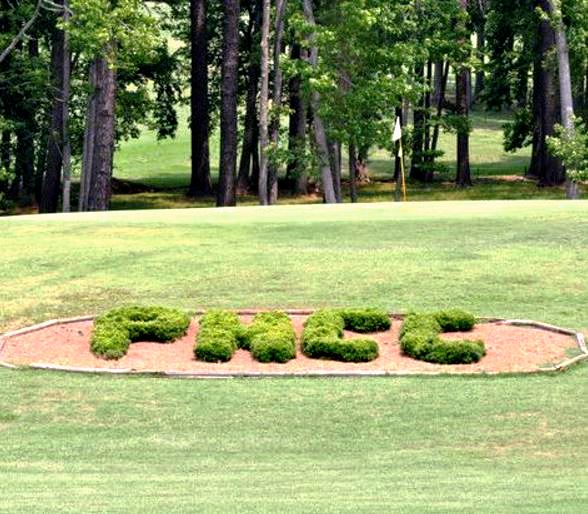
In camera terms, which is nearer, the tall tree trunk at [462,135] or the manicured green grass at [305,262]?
the manicured green grass at [305,262]

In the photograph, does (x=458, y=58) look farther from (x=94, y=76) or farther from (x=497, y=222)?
(x=497, y=222)

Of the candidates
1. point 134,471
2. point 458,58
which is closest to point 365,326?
point 134,471

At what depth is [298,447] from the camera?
12.7 metres

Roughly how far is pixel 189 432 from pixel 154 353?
3.22 metres

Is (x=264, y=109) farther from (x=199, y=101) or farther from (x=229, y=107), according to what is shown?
(x=199, y=101)

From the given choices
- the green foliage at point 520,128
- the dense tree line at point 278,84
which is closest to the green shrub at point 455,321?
the dense tree line at point 278,84

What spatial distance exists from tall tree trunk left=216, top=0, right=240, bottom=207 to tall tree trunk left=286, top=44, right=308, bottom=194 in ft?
6.99

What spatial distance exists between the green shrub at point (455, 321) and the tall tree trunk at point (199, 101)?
1375 inches

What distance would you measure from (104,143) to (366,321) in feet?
80.7

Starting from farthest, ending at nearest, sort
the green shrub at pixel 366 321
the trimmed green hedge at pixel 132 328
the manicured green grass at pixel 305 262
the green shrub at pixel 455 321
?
the manicured green grass at pixel 305 262, the green shrub at pixel 366 321, the green shrub at pixel 455 321, the trimmed green hedge at pixel 132 328

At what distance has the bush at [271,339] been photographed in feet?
52.3

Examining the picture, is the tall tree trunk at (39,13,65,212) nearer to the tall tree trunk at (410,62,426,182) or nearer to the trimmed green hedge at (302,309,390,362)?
the tall tree trunk at (410,62,426,182)

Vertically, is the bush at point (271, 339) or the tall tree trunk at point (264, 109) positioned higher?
the tall tree trunk at point (264, 109)

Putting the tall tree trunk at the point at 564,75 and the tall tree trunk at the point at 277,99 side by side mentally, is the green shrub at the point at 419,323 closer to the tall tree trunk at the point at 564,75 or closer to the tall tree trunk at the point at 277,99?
the tall tree trunk at the point at 564,75
